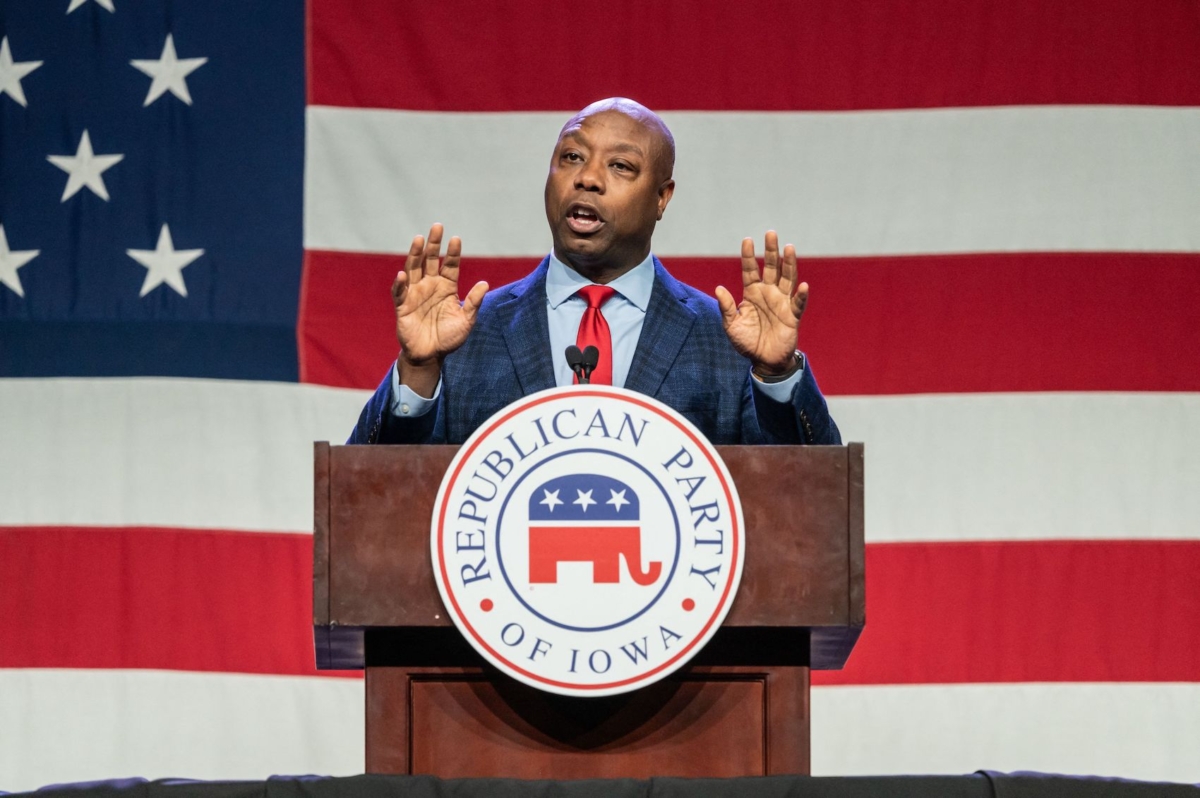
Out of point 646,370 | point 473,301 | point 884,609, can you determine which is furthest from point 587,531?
point 884,609

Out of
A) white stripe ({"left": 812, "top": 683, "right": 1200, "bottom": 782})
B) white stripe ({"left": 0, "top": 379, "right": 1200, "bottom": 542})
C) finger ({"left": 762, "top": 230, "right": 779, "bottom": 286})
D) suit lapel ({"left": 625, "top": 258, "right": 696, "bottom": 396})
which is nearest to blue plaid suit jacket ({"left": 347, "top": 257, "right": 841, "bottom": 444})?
suit lapel ({"left": 625, "top": 258, "right": 696, "bottom": 396})

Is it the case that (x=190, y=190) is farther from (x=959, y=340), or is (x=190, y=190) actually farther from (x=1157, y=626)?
(x=1157, y=626)

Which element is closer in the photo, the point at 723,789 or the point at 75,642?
the point at 723,789

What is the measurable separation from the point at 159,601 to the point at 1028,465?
2.00 m

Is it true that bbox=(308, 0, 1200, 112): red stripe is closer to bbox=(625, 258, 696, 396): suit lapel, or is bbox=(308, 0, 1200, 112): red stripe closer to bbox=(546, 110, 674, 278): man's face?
bbox=(546, 110, 674, 278): man's face

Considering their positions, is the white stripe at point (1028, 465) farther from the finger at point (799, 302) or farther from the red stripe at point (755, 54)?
the finger at point (799, 302)

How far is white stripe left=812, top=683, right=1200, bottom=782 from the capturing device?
3.35 metres

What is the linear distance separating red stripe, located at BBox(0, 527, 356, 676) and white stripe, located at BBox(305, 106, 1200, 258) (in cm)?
75

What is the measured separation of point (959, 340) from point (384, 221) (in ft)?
4.48

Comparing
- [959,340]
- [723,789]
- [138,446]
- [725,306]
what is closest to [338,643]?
[723,789]

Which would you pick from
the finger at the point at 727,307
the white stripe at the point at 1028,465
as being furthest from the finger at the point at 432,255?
the white stripe at the point at 1028,465

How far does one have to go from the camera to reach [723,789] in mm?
1417

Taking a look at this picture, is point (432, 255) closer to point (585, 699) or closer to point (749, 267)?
point (749, 267)

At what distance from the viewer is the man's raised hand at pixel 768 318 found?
1.80 metres
